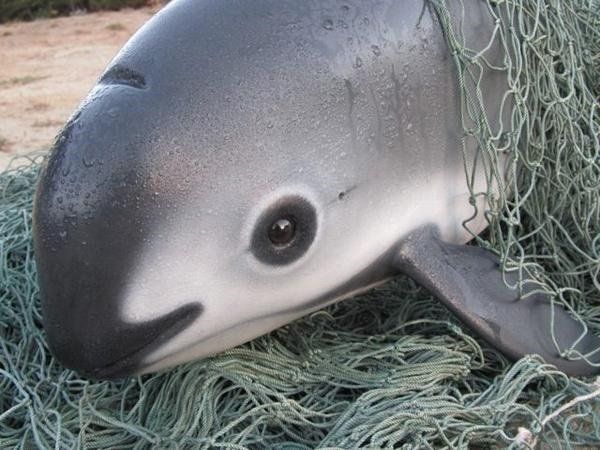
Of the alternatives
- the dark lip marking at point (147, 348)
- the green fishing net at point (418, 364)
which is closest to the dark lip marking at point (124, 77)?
the dark lip marking at point (147, 348)

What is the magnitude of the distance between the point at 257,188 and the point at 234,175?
0.24ft

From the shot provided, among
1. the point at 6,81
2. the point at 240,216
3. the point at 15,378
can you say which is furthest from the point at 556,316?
the point at 6,81

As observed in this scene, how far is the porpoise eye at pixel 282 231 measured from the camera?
7.76ft

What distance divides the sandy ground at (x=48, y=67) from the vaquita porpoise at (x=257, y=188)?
3.68 m

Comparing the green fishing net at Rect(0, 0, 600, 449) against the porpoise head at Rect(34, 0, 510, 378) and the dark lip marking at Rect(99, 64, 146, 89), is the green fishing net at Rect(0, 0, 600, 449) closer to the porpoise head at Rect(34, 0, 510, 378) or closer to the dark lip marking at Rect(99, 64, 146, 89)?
the porpoise head at Rect(34, 0, 510, 378)

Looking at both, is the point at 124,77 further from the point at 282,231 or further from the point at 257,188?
the point at 282,231

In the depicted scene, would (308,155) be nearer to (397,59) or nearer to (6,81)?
(397,59)

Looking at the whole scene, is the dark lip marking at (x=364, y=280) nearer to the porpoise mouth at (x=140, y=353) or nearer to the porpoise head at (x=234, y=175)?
the porpoise head at (x=234, y=175)

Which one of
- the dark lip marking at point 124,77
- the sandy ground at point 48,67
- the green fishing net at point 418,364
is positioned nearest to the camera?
the dark lip marking at point 124,77

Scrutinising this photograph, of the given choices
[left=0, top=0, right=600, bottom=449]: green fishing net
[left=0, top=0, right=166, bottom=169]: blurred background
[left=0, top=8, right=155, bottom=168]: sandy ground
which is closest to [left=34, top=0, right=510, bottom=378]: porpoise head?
[left=0, top=0, right=600, bottom=449]: green fishing net

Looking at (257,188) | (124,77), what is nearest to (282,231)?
(257,188)

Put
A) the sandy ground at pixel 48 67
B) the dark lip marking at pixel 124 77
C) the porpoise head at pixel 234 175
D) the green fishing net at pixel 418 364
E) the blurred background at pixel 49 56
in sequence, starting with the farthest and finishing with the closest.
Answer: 1. the blurred background at pixel 49 56
2. the sandy ground at pixel 48 67
3. the green fishing net at pixel 418 364
4. the dark lip marking at pixel 124 77
5. the porpoise head at pixel 234 175

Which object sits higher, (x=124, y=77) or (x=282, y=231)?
(x=124, y=77)

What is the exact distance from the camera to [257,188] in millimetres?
2309
